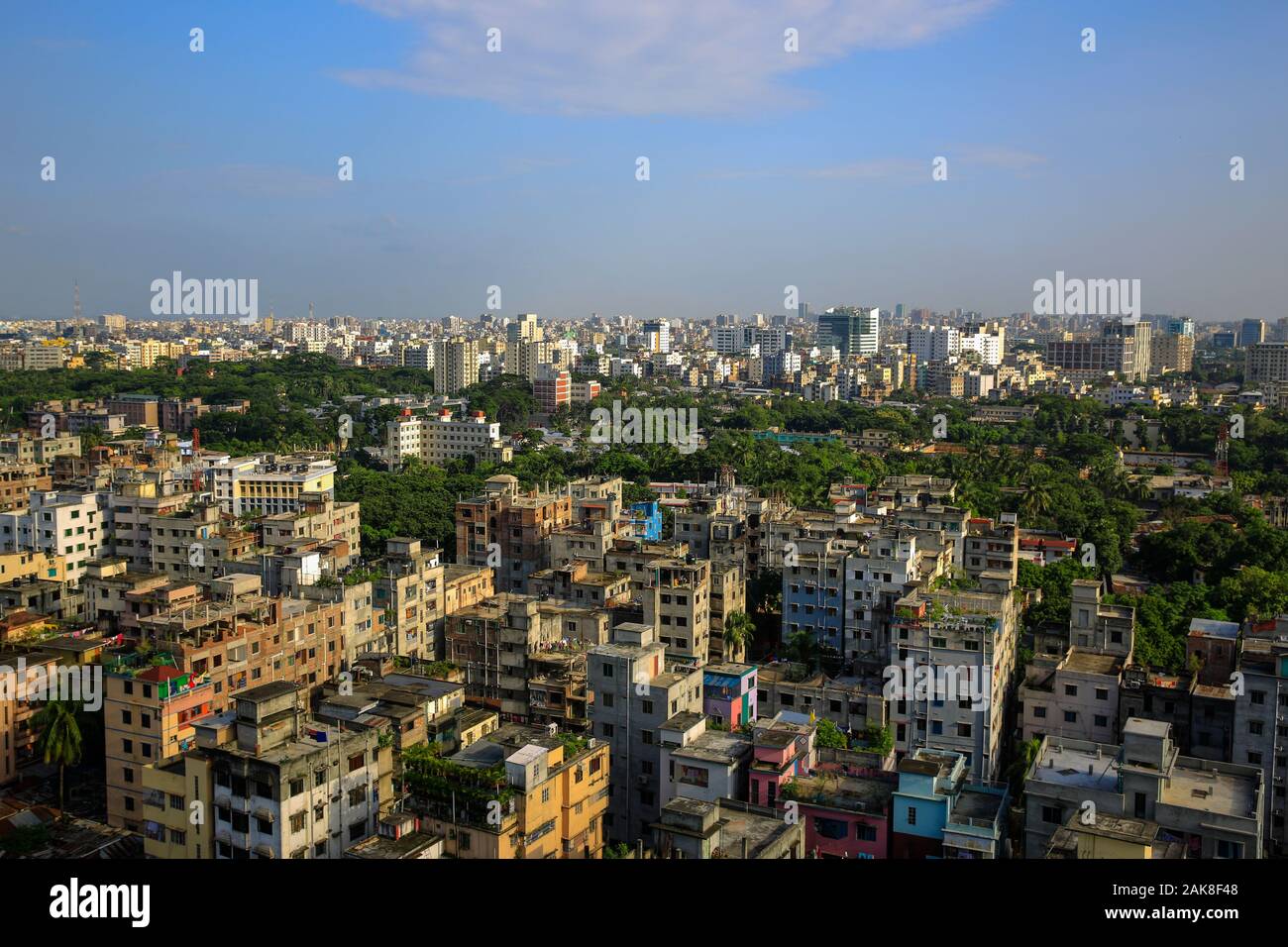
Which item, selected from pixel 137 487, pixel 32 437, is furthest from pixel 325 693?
pixel 32 437

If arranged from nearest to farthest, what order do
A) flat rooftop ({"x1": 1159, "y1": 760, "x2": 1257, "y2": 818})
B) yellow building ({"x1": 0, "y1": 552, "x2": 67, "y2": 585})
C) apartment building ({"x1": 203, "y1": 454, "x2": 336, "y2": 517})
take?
flat rooftop ({"x1": 1159, "y1": 760, "x2": 1257, "y2": 818}) → yellow building ({"x1": 0, "y1": 552, "x2": 67, "y2": 585}) → apartment building ({"x1": 203, "y1": 454, "x2": 336, "y2": 517})

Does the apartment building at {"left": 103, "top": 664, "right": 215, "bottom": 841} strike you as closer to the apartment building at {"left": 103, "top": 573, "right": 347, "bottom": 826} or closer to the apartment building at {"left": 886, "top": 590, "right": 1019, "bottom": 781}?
the apartment building at {"left": 103, "top": 573, "right": 347, "bottom": 826}

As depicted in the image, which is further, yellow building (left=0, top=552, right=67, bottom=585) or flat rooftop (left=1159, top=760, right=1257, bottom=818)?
yellow building (left=0, top=552, right=67, bottom=585)

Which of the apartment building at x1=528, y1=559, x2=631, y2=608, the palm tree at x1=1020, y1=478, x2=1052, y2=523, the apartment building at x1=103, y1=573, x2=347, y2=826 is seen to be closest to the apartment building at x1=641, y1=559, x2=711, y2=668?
the apartment building at x1=528, y1=559, x2=631, y2=608

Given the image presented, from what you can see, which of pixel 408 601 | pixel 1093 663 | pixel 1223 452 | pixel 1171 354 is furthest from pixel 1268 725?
pixel 1171 354

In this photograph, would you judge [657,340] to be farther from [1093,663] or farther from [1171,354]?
[1093,663]

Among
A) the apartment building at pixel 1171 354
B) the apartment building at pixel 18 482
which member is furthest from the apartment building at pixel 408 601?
the apartment building at pixel 1171 354

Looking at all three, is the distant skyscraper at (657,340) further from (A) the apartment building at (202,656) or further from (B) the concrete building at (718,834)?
(B) the concrete building at (718,834)
